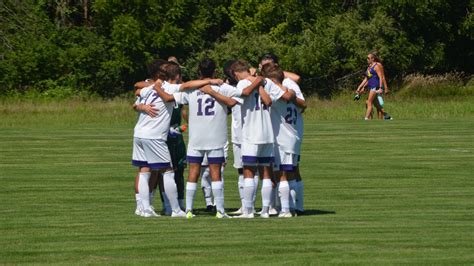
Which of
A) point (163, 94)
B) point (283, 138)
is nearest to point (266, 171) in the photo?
point (283, 138)

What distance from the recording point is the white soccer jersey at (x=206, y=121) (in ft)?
49.7

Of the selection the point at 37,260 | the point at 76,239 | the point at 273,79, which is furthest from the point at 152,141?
the point at 37,260

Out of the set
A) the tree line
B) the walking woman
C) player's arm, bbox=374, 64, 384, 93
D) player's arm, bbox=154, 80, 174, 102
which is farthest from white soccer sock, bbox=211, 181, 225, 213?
the tree line

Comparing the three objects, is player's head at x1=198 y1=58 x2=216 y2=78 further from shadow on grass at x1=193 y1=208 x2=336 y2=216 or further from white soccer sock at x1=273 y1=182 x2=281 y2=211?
shadow on grass at x1=193 y1=208 x2=336 y2=216

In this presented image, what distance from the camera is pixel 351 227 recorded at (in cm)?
1407

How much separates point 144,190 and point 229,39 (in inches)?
1567

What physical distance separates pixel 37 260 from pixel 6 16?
42.5 metres

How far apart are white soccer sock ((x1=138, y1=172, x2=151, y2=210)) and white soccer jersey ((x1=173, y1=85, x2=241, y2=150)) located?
70 centimetres

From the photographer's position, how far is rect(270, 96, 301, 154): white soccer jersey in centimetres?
1547

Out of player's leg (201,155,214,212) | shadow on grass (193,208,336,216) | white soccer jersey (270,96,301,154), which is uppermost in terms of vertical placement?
white soccer jersey (270,96,301,154)

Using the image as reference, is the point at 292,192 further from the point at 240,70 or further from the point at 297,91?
the point at 240,70

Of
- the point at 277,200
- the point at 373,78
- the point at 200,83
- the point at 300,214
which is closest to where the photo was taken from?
the point at 200,83

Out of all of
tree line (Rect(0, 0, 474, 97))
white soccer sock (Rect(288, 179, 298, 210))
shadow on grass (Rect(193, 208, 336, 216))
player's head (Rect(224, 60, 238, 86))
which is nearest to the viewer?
player's head (Rect(224, 60, 238, 86))

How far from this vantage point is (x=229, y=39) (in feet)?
180
